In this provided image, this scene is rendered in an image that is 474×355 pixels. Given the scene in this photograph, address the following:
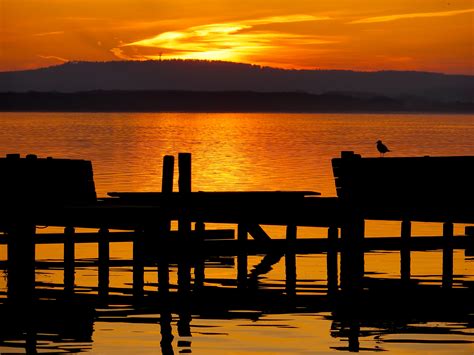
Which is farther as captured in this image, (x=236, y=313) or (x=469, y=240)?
(x=469, y=240)

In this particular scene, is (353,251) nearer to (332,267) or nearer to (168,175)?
(332,267)

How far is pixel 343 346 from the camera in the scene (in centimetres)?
2294

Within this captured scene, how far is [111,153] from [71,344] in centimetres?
8666

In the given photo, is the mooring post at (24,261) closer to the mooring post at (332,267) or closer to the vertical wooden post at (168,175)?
the vertical wooden post at (168,175)

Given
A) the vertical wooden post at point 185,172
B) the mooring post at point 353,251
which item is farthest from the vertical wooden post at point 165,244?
the mooring post at point 353,251

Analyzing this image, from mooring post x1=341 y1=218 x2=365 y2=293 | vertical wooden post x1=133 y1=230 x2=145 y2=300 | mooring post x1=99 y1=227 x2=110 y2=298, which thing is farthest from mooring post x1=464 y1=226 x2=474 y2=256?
mooring post x1=99 y1=227 x2=110 y2=298

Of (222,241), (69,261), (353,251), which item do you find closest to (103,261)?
(69,261)

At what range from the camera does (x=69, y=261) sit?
102ft

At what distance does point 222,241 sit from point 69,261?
606 cm

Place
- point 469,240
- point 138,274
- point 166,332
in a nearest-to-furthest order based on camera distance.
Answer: point 166,332 < point 138,274 < point 469,240

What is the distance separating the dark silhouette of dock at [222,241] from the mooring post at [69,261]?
1.4 inches

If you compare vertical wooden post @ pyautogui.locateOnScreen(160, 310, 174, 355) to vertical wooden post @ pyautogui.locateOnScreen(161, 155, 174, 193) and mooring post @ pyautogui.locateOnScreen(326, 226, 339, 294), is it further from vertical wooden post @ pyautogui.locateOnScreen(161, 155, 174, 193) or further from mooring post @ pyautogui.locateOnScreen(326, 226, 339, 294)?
mooring post @ pyautogui.locateOnScreen(326, 226, 339, 294)

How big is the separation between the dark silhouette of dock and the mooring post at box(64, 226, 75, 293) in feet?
0.12

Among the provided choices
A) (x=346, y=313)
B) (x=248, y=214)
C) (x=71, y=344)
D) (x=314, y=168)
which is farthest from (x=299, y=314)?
(x=314, y=168)
